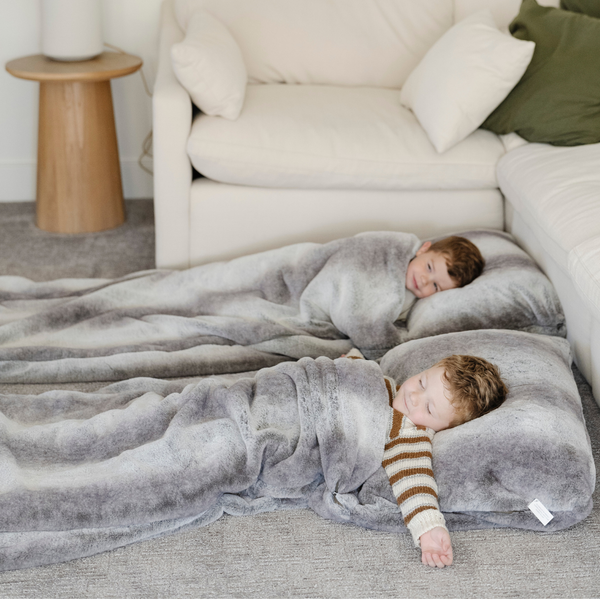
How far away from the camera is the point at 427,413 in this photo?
138 centimetres

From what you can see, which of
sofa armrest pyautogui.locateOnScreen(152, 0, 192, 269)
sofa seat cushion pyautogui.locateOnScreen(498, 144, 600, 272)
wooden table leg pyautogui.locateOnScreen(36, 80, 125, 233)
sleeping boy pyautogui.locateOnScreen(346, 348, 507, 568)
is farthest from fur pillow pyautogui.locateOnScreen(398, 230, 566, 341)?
wooden table leg pyautogui.locateOnScreen(36, 80, 125, 233)

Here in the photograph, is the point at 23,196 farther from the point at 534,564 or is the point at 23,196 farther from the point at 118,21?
the point at 534,564

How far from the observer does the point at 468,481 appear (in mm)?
1294

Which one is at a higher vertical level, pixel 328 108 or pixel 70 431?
pixel 328 108

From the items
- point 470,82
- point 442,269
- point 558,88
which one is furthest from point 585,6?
point 442,269

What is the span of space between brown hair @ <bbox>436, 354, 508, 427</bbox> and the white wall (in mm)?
1996

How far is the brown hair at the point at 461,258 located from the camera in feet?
6.00

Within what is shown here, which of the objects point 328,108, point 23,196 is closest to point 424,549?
point 328,108

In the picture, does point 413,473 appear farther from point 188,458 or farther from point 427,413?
point 188,458

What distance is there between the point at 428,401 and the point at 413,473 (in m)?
0.15

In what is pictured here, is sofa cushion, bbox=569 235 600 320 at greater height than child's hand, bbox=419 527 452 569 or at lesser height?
greater

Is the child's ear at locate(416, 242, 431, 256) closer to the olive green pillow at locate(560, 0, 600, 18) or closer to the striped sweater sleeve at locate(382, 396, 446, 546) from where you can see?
the striped sweater sleeve at locate(382, 396, 446, 546)

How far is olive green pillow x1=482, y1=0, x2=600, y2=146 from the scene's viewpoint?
204 centimetres

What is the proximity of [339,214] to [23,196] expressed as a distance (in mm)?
1524
